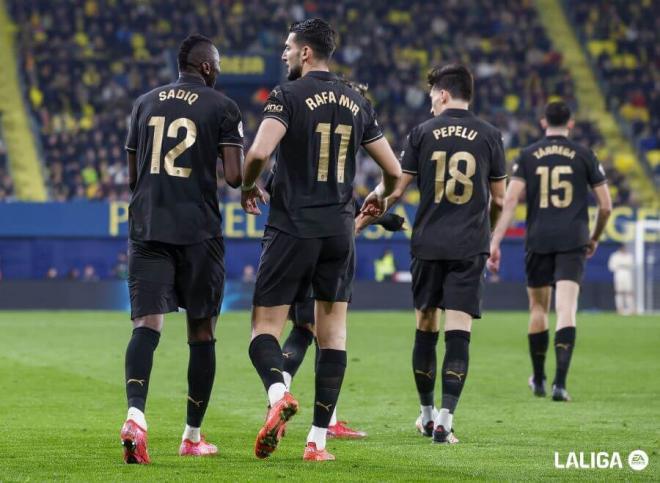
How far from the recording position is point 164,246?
22.3 feet

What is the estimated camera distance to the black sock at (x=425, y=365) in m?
8.20

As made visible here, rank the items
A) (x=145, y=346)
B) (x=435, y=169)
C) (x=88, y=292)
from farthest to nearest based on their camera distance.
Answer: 1. (x=88, y=292)
2. (x=435, y=169)
3. (x=145, y=346)

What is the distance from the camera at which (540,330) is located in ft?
36.2

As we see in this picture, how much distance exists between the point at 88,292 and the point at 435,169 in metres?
21.8

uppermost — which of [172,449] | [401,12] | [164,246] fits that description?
[401,12]

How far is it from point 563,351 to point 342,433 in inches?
129

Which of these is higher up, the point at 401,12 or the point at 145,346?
the point at 401,12

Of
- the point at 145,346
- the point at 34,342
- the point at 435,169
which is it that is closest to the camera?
the point at 145,346

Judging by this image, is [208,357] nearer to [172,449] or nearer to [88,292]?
[172,449]

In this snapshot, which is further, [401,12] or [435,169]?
[401,12]

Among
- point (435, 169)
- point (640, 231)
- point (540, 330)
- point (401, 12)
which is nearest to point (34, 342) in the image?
point (540, 330)

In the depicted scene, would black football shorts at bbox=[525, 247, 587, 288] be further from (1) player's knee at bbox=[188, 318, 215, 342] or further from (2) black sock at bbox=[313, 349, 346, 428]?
(1) player's knee at bbox=[188, 318, 215, 342]

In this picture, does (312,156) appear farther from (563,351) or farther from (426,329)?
(563,351)

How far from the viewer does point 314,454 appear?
673 centimetres
